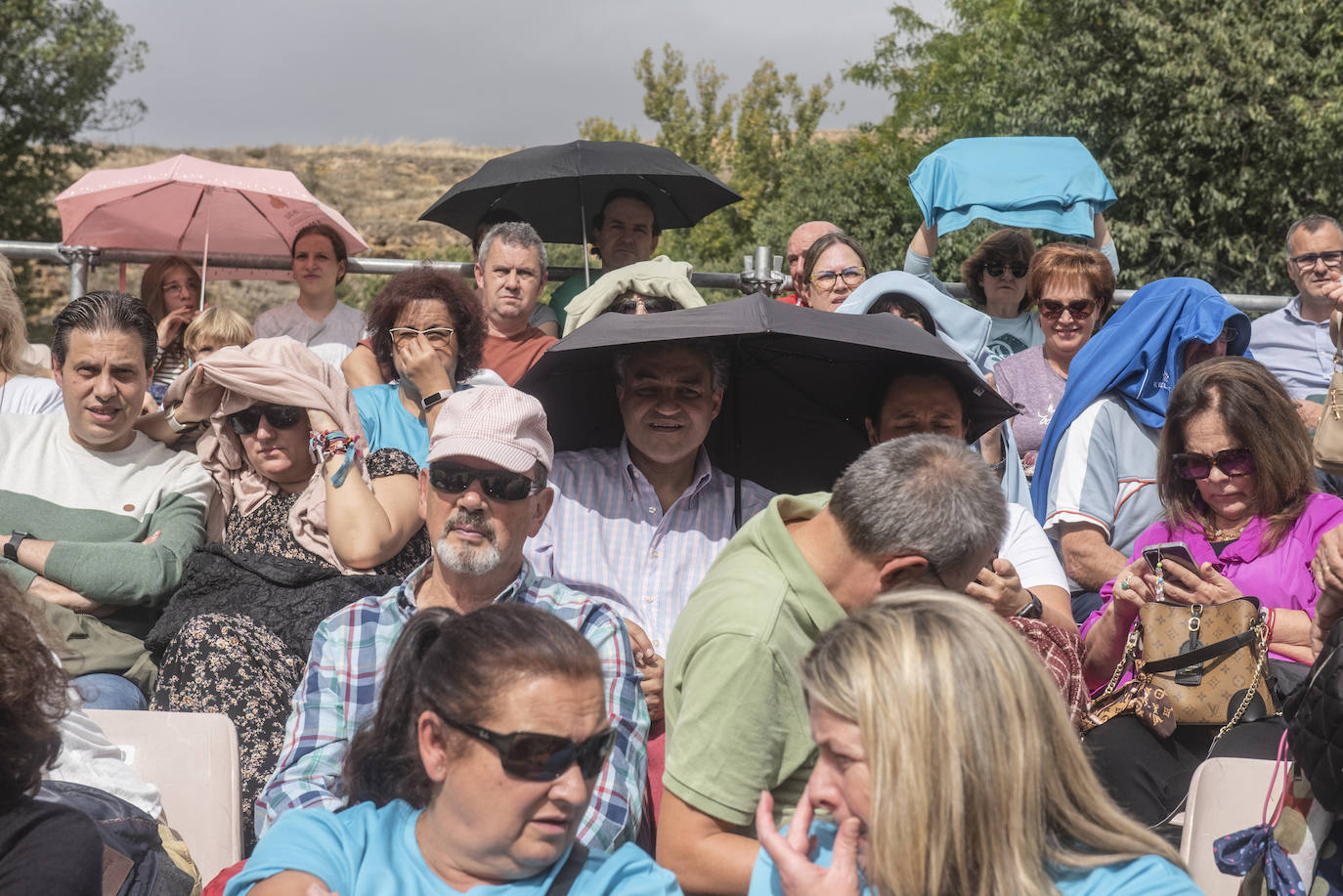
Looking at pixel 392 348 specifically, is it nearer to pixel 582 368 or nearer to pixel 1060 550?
pixel 582 368

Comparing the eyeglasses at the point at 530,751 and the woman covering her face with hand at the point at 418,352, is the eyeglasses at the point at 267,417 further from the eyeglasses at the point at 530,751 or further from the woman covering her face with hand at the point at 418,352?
the eyeglasses at the point at 530,751

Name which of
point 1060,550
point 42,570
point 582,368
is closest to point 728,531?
point 582,368

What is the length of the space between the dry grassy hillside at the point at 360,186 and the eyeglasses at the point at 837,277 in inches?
798

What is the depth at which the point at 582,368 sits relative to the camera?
151 inches

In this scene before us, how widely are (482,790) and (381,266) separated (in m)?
4.23

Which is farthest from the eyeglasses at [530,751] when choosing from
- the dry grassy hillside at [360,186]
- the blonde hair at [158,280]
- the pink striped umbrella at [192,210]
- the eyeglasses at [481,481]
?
the dry grassy hillside at [360,186]

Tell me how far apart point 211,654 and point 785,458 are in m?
1.83

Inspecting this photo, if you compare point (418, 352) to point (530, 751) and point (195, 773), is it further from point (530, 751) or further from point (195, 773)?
point (530, 751)

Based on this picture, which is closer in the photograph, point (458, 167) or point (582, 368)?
point (582, 368)

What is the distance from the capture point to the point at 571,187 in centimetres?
619

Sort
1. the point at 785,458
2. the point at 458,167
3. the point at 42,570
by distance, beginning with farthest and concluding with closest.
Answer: the point at 458,167 < the point at 785,458 < the point at 42,570

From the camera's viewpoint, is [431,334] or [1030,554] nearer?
[1030,554]

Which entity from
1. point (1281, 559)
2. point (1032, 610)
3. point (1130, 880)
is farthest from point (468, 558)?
point (1281, 559)

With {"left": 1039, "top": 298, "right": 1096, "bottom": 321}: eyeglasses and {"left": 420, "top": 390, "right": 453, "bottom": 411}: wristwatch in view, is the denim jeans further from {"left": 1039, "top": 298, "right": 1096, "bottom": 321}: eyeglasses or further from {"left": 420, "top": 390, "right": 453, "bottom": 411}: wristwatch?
{"left": 1039, "top": 298, "right": 1096, "bottom": 321}: eyeglasses
